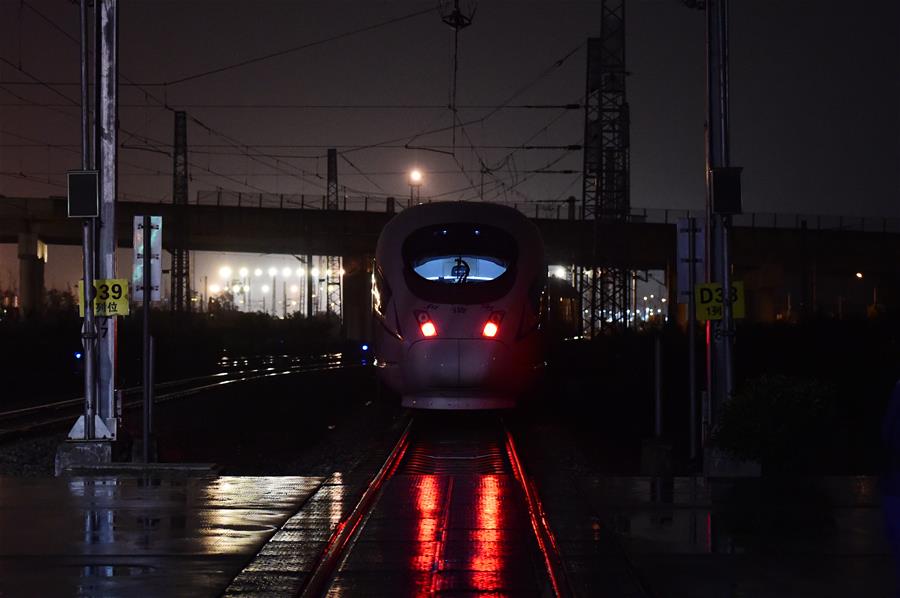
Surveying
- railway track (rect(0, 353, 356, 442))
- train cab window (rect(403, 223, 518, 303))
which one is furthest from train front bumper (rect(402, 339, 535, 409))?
railway track (rect(0, 353, 356, 442))

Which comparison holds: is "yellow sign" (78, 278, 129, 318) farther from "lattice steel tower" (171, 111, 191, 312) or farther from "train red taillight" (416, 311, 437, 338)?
"lattice steel tower" (171, 111, 191, 312)

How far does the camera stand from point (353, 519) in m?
10.9

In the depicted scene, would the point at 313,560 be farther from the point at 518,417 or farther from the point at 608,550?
the point at 518,417

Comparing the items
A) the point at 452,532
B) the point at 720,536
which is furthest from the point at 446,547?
the point at 720,536

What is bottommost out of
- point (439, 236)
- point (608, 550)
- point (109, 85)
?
point (608, 550)

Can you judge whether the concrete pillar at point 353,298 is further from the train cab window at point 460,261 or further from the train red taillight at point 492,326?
the train red taillight at point 492,326

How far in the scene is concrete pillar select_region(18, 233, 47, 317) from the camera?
60156 millimetres

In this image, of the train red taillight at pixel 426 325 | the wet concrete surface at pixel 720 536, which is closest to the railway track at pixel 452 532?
the wet concrete surface at pixel 720 536

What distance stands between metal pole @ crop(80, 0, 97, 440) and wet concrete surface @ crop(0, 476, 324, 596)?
109 centimetres

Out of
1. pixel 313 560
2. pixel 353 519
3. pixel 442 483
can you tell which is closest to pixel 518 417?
pixel 442 483

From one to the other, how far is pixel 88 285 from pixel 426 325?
19.5ft

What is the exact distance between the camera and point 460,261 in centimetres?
1966

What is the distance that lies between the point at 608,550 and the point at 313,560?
2.32 meters

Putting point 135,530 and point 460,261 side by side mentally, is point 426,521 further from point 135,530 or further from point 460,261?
point 460,261
